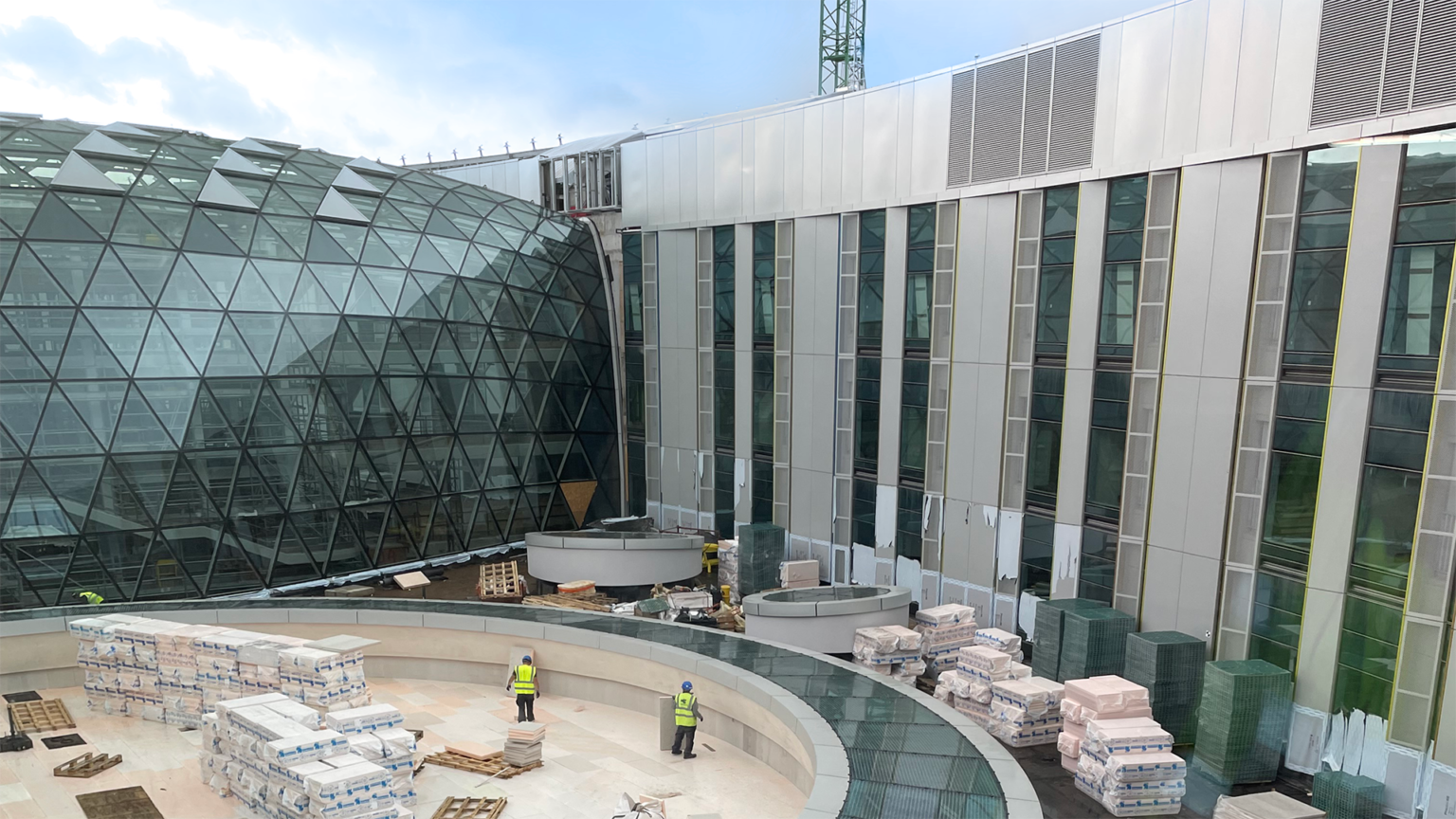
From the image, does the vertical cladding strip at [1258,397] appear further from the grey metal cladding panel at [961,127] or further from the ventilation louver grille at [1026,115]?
the grey metal cladding panel at [961,127]

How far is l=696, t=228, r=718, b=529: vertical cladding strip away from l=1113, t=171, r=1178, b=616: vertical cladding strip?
1581 cm

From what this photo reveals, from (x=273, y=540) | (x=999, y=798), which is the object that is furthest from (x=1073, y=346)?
(x=273, y=540)

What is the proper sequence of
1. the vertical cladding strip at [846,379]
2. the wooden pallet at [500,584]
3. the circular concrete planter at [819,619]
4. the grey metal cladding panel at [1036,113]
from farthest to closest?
1. the vertical cladding strip at [846,379]
2. the wooden pallet at [500,584]
3. the circular concrete planter at [819,619]
4. the grey metal cladding panel at [1036,113]

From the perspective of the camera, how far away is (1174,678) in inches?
724

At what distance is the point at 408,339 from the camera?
30.1m

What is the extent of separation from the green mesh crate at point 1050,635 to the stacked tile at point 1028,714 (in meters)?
1.88

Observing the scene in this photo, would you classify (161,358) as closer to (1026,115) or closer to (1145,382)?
(1026,115)

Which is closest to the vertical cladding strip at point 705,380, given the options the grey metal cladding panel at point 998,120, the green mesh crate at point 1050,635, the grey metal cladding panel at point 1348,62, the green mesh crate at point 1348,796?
the grey metal cladding panel at point 998,120

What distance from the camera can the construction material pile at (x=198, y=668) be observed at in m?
15.2

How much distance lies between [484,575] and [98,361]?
12.0 meters

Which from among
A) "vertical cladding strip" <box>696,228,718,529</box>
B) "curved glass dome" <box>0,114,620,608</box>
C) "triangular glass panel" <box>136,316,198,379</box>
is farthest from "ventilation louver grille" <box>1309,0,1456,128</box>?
"triangular glass panel" <box>136,316,198,379</box>

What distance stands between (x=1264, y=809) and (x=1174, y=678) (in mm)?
4138

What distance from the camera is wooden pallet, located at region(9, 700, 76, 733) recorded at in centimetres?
1564

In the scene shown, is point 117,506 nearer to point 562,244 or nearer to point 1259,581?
point 562,244
